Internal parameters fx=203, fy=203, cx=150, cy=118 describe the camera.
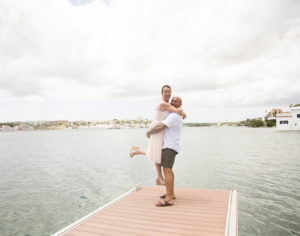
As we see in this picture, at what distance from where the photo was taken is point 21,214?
729 cm

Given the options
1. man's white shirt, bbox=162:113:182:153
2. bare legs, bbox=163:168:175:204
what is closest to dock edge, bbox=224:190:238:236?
bare legs, bbox=163:168:175:204

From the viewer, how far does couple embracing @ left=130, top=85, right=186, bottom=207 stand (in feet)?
13.5

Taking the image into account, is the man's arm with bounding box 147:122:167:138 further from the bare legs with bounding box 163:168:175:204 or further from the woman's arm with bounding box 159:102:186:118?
the bare legs with bounding box 163:168:175:204

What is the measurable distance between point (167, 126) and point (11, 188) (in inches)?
444

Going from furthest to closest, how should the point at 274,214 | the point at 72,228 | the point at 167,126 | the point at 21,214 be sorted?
the point at 21,214 < the point at 274,214 < the point at 167,126 < the point at 72,228

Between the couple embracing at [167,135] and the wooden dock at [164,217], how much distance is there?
456 mm

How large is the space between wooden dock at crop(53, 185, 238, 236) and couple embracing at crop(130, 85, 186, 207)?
46 centimetres

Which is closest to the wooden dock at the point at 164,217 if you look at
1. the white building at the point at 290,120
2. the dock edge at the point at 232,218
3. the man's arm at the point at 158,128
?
the dock edge at the point at 232,218

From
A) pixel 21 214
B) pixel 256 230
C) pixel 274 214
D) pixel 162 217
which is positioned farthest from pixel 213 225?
pixel 21 214

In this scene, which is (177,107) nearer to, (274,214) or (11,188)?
(274,214)

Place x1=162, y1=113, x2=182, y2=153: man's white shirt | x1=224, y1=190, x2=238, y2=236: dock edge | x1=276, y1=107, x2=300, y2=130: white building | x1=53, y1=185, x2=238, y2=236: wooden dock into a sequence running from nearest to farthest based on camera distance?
x1=224, y1=190, x2=238, y2=236: dock edge, x1=53, y1=185, x2=238, y2=236: wooden dock, x1=162, y1=113, x2=182, y2=153: man's white shirt, x1=276, y1=107, x2=300, y2=130: white building

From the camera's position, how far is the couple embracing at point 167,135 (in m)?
4.13

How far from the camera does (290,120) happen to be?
237 ft

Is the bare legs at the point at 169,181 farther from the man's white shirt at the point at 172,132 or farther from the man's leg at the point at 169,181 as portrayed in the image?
the man's white shirt at the point at 172,132
